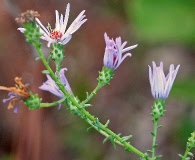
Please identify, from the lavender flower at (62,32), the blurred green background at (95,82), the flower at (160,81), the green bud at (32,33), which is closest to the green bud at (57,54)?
the lavender flower at (62,32)

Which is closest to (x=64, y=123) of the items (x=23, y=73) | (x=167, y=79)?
(x=23, y=73)

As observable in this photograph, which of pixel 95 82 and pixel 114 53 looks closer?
pixel 114 53

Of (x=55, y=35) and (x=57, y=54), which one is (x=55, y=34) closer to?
(x=55, y=35)

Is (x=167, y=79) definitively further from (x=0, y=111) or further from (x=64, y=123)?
(x=0, y=111)

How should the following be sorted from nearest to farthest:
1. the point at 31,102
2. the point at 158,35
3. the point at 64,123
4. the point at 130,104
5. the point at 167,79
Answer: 1. the point at 31,102
2. the point at 167,79
3. the point at 158,35
4. the point at 64,123
5. the point at 130,104

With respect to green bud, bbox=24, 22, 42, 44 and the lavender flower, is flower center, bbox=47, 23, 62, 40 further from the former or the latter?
green bud, bbox=24, 22, 42, 44

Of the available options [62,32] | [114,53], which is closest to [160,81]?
[114,53]
